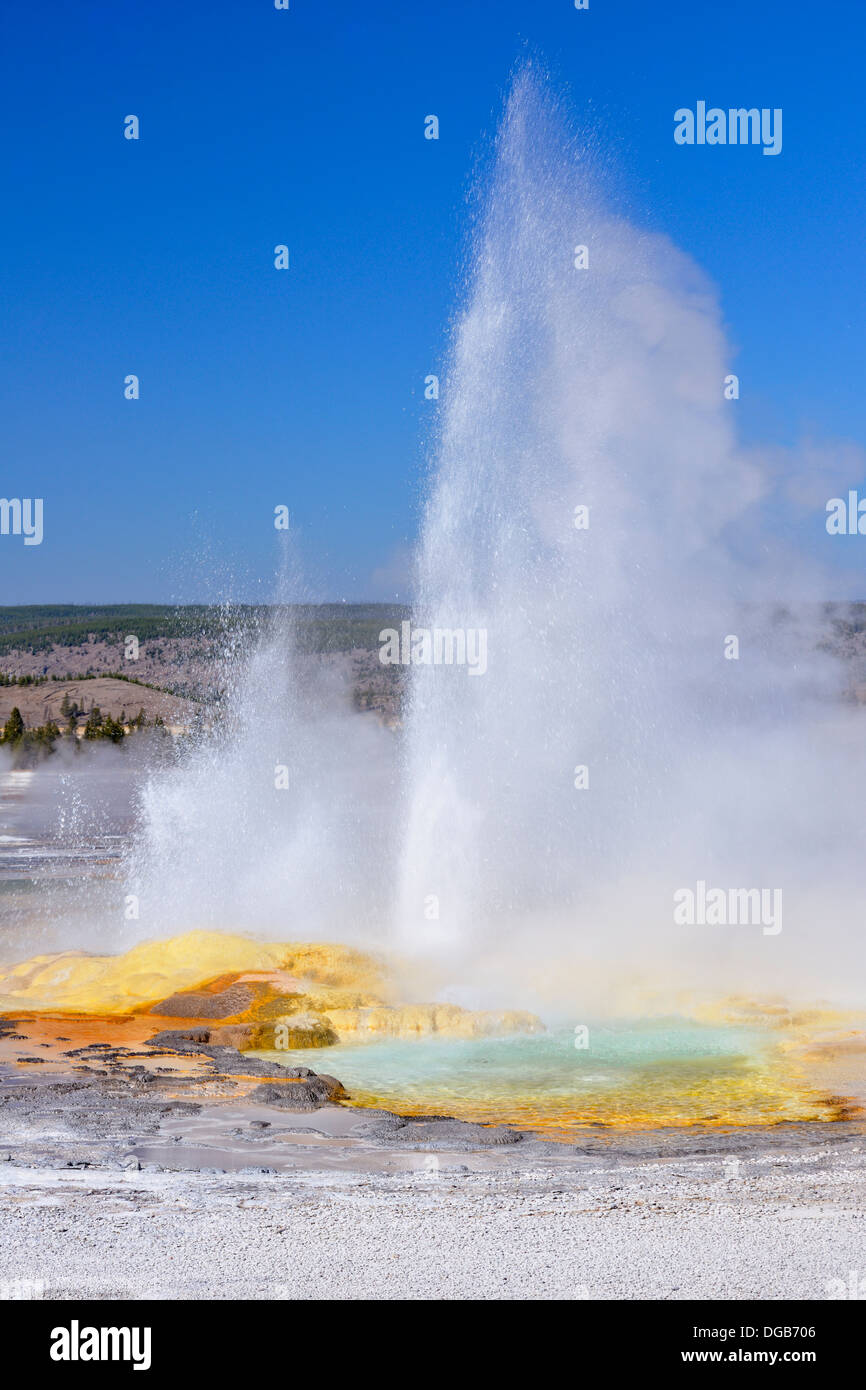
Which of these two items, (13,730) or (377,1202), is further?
(13,730)

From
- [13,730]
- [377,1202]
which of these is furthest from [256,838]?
[13,730]

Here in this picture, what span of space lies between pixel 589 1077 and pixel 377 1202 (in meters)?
3.79

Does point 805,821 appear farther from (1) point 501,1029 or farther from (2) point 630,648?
(1) point 501,1029

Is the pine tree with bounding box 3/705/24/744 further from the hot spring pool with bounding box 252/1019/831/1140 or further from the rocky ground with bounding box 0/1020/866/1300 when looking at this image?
the rocky ground with bounding box 0/1020/866/1300

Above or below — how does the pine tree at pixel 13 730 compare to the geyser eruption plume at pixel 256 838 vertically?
above

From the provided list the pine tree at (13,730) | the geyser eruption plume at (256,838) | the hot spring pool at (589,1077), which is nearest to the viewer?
the hot spring pool at (589,1077)

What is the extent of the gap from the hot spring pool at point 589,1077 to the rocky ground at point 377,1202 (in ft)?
1.54

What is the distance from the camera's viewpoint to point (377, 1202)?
25.3 feet

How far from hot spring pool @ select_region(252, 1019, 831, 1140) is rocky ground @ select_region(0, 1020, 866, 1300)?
0.47 meters

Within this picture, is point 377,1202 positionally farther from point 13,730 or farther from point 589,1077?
point 13,730

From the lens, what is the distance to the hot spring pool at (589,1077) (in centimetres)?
998

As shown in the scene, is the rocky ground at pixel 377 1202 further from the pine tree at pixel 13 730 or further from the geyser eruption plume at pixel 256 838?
the pine tree at pixel 13 730

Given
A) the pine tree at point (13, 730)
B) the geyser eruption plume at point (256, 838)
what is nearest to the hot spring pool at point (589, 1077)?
the geyser eruption plume at point (256, 838)
